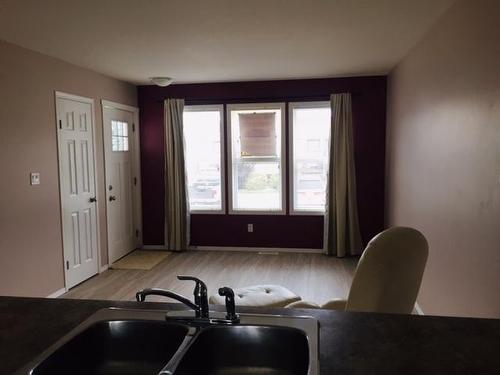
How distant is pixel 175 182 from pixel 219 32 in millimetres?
2954

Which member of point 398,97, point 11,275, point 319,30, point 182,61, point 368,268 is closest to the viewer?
point 368,268

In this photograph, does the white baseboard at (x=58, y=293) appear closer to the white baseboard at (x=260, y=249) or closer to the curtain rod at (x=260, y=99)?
the white baseboard at (x=260, y=249)

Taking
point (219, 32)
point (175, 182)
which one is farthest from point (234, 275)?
point (219, 32)

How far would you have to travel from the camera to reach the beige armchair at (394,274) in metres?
1.98

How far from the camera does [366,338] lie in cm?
118

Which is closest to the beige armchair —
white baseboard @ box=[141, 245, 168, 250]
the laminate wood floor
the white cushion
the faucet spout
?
→ the white cushion

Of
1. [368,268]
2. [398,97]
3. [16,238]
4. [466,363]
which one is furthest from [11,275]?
[398,97]

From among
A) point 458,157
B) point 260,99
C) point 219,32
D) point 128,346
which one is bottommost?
point 128,346

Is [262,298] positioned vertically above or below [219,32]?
below

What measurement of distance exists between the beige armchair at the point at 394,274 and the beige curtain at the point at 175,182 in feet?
13.7

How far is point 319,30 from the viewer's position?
3.36 metres

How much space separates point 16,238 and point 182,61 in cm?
238

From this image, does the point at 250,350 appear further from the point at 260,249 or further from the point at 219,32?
the point at 260,249

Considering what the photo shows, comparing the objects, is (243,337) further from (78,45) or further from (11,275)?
(78,45)
